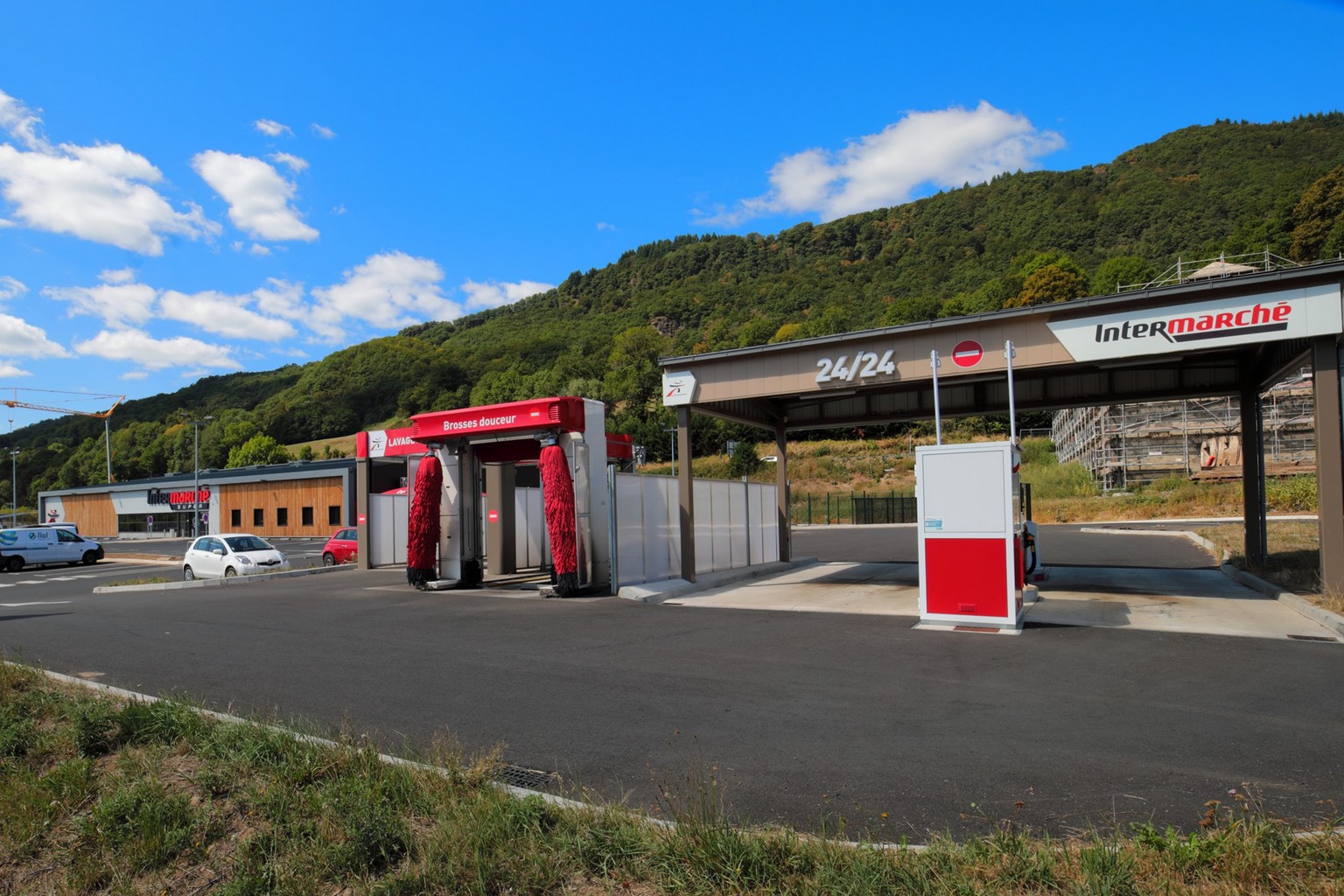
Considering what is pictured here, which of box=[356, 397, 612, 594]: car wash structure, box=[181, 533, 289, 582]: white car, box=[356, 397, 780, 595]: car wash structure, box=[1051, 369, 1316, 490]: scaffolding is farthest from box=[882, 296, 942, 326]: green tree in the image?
box=[181, 533, 289, 582]: white car

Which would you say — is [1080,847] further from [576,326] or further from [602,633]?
[576,326]

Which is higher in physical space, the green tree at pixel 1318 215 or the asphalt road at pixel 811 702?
the green tree at pixel 1318 215

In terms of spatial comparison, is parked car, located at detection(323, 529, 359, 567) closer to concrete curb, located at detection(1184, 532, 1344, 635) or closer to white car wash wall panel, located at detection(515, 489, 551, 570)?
white car wash wall panel, located at detection(515, 489, 551, 570)

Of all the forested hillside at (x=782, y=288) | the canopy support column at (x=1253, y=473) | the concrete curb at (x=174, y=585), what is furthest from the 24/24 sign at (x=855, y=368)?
the forested hillside at (x=782, y=288)

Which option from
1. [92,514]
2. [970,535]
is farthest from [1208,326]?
[92,514]

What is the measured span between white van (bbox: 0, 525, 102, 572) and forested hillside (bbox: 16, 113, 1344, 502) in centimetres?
5178

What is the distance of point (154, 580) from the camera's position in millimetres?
23156

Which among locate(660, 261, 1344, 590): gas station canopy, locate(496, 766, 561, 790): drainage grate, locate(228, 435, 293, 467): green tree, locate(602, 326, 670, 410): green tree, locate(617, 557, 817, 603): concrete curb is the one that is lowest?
locate(617, 557, 817, 603): concrete curb

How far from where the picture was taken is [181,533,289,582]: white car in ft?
77.4

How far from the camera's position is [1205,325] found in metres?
12.6

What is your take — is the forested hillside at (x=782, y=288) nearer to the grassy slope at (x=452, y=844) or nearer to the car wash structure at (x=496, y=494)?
the car wash structure at (x=496, y=494)

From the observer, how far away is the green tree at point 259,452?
10406cm

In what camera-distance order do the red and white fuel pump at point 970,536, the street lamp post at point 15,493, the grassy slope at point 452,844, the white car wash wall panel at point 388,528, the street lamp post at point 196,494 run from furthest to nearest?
the street lamp post at point 15,493
the street lamp post at point 196,494
the white car wash wall panel at point 388,528
the red and white fuel pump at point 970,536
the grassy slope at point 452,844

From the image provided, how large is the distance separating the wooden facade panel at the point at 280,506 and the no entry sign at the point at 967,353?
137 feet
